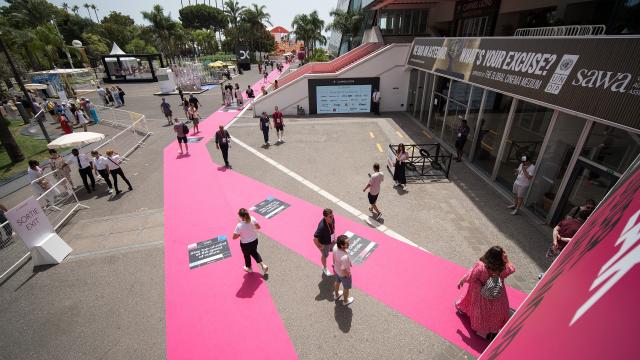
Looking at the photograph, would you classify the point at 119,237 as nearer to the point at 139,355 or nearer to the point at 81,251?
the point at 81,251

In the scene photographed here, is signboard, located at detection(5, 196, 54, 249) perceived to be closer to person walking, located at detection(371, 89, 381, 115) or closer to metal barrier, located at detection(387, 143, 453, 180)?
metal barrier, located at detection(387, 143, 453, 180)

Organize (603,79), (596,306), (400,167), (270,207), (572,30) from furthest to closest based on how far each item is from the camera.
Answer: (400,167), (572,30), (270,207), (603,79), (596,306)

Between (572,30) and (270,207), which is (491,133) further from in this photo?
(270,207)

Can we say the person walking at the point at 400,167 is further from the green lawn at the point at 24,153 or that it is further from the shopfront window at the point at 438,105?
the green lawn at the point at 24,153

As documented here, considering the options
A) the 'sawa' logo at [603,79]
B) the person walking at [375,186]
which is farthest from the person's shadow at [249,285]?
the 'sawa' logo at [603,79]

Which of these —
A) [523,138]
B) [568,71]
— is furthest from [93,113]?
[523,138]

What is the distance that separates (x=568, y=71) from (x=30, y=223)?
1455 cm

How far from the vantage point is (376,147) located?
1498 centimetres

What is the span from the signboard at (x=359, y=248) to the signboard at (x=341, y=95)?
14.8 metres

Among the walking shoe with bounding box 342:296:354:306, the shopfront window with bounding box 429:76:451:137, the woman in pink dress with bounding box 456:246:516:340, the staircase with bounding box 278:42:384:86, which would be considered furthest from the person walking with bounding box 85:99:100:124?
the woman in pink dress with bounding box 456:246:516:340

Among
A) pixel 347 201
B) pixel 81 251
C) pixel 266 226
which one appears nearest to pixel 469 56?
pixel 347 201

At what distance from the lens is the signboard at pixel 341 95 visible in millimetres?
20578

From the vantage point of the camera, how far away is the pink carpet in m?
5.58

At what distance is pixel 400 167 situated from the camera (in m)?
10.6
